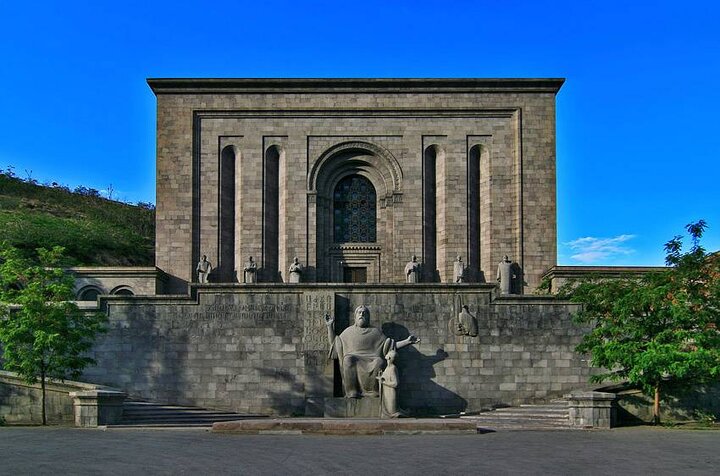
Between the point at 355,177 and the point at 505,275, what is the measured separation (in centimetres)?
807

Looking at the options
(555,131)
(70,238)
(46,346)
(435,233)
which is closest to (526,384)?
(435,233)

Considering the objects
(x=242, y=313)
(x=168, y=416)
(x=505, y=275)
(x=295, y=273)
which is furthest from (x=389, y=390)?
(x=505, y=275)

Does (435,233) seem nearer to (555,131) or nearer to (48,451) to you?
(555,131)

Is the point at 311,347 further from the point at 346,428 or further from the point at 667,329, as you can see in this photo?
the point at 667,329

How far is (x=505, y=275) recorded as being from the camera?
35.1m

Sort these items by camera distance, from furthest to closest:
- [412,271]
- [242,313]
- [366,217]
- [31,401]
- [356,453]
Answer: [366,217], [412,271], [242,313], [31,401], [356,453]

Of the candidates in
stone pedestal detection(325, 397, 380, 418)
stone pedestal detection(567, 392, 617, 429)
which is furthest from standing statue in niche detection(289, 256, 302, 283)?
stone pedestal detection(567, 392, 617, 429)

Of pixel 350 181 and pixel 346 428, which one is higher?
pixel 350 181

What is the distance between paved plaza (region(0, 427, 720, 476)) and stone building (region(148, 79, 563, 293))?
14695mm

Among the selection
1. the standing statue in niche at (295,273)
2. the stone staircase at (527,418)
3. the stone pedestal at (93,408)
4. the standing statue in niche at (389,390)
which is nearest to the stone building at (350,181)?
the standing statue in niche at (295,273)

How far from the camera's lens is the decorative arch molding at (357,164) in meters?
37.2

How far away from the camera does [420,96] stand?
3772 centimetres

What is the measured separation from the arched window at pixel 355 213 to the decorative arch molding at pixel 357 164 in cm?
55

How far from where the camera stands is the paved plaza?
15555 millimetres
